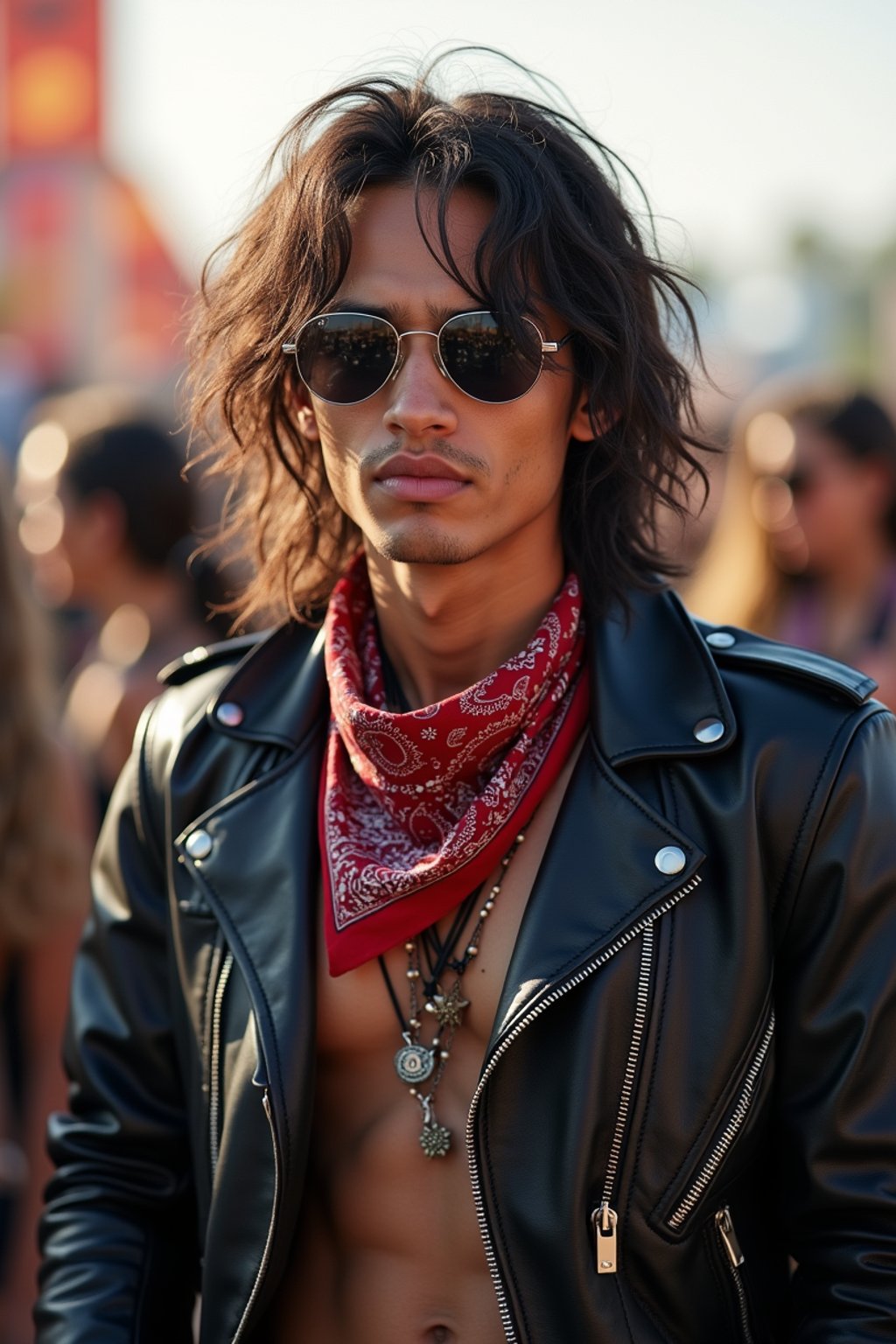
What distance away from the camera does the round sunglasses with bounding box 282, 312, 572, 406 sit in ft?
7.64

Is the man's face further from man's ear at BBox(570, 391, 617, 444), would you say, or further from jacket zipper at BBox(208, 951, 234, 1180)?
jacket zipper at BBox(208, 951, 234, 1180)

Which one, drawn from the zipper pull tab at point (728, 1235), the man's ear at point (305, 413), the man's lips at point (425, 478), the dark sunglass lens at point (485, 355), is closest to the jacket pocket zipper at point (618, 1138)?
the zipper pull tab at point (728, 1235)

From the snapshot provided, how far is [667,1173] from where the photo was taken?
2086mm

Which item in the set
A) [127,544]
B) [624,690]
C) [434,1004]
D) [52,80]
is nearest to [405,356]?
[624,690]

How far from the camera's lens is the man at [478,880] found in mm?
2092

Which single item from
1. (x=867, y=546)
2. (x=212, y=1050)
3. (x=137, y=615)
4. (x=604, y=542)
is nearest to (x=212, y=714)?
(x=212, y=1050)

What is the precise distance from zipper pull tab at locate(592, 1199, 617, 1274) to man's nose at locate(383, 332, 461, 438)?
45.9 inches

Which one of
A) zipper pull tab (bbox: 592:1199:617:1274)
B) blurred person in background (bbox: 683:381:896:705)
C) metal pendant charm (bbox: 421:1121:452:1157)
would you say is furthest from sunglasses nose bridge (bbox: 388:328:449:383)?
blurred person in background (bbox: 683:381:896:705)

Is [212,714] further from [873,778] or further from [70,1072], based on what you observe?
[873,778]

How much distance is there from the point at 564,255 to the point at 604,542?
49 centimetres

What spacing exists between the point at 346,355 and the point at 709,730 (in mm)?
821

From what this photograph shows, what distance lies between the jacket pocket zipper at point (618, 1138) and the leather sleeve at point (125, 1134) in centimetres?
81

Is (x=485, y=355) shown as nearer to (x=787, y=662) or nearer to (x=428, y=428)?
(x=428, y=428)

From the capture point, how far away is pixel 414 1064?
228 centimetres
